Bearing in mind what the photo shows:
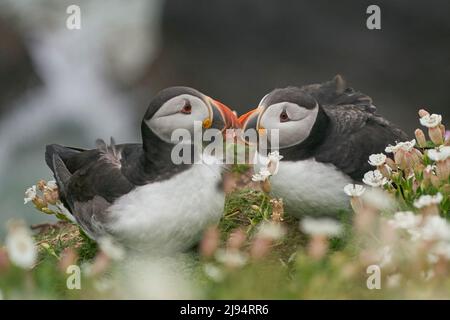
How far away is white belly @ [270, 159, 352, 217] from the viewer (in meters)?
2.61

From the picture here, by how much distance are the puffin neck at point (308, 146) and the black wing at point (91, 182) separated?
1.92 ft

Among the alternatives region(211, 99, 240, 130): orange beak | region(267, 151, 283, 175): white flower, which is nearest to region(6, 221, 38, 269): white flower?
region(211, 99, 240, 130): orange beak

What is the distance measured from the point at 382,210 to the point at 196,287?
63 centimetres

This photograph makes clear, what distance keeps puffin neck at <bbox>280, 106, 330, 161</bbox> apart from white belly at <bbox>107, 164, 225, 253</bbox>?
0.32 meters

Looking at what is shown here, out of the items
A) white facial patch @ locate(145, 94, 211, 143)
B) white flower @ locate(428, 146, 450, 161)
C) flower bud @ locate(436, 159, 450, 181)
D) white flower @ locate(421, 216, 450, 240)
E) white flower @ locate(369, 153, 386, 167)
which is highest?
white facial patch @ locate(145, 94, 211, 143)

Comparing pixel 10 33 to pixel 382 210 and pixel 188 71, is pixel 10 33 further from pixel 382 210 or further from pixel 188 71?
pixel 382 210

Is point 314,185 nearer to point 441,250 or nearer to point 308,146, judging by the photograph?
point 308,146

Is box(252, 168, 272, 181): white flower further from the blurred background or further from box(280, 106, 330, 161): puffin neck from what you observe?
the blurred background

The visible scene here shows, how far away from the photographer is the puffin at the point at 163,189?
7.97 ft

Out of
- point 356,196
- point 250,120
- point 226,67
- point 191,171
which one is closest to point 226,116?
point 250,120

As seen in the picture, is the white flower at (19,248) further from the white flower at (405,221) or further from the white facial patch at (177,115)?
the white flower at (405,221)

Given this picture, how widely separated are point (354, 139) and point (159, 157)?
2.47 feet

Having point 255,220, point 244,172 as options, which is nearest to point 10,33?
point 244,172

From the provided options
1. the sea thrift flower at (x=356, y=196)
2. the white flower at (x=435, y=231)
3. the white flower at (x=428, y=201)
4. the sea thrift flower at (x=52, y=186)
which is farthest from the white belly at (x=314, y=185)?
the sea thrift flower at (x=52, y=186)
